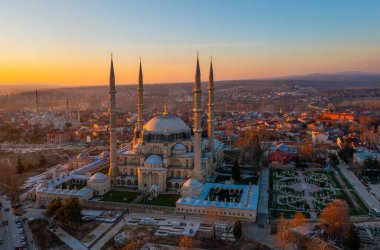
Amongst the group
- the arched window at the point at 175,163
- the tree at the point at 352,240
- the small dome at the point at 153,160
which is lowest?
the tree at the point at 352,240

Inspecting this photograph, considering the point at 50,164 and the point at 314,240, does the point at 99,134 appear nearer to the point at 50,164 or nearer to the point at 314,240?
the point at 50,164

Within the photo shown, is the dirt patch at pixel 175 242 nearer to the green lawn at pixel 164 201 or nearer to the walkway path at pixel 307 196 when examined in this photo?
the green lawn at pixel 164 201

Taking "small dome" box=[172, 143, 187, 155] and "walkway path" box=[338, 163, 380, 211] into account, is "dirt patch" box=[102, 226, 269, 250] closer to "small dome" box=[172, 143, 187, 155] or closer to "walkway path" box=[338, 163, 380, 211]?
"small dome" box=[172, 143, 187, 155]

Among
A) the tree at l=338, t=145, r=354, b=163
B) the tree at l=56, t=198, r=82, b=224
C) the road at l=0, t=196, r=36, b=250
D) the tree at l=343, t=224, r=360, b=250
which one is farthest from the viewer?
the tree at l=338, t=145, r=354, b=163

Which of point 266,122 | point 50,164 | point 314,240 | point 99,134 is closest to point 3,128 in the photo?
point 99,134

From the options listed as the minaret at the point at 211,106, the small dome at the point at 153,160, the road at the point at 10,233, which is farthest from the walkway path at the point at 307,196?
the road at the point at 10,233

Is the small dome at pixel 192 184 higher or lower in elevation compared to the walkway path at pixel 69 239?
higher

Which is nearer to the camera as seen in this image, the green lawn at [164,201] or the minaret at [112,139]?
the green lawn at [164,201]

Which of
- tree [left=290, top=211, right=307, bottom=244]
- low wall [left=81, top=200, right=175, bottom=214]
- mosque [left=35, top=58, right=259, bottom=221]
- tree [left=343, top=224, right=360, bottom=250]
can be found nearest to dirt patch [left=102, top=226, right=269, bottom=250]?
tree [left=290, top=211, right=307, bottom=244]
